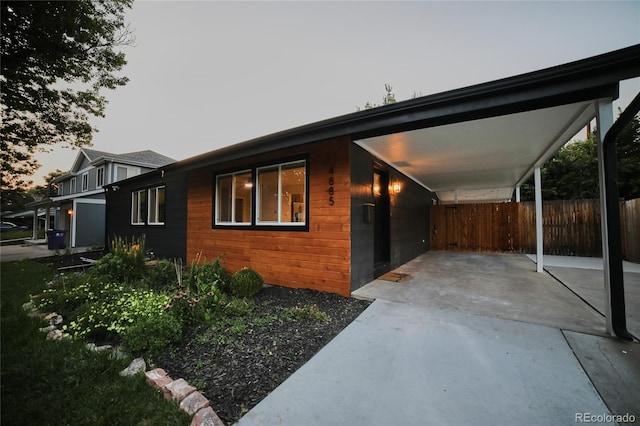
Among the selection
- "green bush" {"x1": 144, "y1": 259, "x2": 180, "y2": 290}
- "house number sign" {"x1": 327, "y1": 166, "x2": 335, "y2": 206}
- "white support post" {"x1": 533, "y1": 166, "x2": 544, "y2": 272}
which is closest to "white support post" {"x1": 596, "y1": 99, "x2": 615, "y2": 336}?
"house number sign" {"x1": 327, "y1": 166, "x2": 335, "y2": 206}

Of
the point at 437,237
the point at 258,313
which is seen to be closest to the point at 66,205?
the point at 258,313

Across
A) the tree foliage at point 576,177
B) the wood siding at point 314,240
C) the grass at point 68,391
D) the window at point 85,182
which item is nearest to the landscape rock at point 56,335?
the grass at point 68,391

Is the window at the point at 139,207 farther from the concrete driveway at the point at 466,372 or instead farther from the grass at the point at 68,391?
the concrete driveway at the point at 466,372

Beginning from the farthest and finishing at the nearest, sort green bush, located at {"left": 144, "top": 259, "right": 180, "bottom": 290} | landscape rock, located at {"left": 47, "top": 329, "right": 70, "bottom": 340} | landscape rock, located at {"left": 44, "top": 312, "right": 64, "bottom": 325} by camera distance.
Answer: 1. green bush, located at {"left": 144, "top": 259, "right": 180, "bottom": 290}
2. landscape rock, located at {"left": 44, "top": 312, "right": 64, "bottom": 325}
3. landscape rock, located at {"left": 47, "top": 329, "right": 70, "bottom": 340}

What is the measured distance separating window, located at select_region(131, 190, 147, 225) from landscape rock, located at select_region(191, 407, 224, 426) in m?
8.49

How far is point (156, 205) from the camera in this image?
7.88 m

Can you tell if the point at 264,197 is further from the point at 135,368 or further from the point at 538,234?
the point at 538,234

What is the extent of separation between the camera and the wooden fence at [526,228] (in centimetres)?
661

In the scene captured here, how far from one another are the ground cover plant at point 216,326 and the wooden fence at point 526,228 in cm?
765

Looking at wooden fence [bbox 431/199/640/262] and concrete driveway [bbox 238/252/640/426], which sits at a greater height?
wooden fence [bbox 431/199/640/262]

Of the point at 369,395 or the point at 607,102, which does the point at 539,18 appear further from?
the point at 369,395

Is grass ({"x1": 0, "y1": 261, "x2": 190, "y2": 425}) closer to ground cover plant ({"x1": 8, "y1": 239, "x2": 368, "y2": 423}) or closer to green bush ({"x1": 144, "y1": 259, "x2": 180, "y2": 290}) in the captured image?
ground cover plant ({"x1": 8, "y1": 239, "x2": 368, "y2": 423})

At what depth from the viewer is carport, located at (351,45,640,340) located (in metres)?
2.15

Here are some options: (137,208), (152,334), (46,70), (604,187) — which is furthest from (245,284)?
(137,208)
